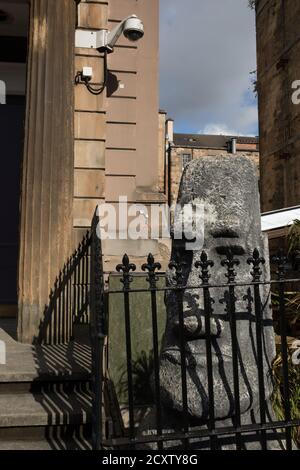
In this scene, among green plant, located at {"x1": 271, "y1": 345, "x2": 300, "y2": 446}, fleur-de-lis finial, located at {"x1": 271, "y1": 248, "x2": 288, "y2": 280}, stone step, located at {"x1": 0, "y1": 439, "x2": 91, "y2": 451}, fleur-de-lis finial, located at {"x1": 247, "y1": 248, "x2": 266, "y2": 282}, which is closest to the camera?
fleur-de-lis finial, located at {"x1": 247, "y1": 248, "x2": 266, "y2": 282}

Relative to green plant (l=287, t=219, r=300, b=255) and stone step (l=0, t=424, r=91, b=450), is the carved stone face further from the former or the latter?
green plant (l=287, t=219, r=300, b=255)

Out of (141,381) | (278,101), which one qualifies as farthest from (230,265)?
(278,101)

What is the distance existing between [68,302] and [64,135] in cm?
192

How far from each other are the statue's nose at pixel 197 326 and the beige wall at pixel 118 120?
3.52m

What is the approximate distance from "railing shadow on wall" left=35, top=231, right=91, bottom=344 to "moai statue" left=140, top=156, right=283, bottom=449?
2.39 metres

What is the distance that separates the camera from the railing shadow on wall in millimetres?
5059

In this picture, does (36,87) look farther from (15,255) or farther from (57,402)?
(57,402)

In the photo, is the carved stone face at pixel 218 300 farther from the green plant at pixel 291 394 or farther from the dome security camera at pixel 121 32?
the dome security camera at pixel 121 32

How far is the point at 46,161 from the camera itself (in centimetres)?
530

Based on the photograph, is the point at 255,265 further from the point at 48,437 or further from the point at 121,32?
the point at 121,32

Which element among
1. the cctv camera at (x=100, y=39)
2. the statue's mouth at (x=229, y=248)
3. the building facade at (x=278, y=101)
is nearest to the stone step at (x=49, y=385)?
the statue's mouth at (x=229, y=248)

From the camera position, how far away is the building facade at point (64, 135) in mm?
5207

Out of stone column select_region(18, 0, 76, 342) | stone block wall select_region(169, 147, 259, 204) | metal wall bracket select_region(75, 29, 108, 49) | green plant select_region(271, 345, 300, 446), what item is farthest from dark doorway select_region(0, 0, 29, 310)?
stone block wall select_region(169, 147, 259, 204)
